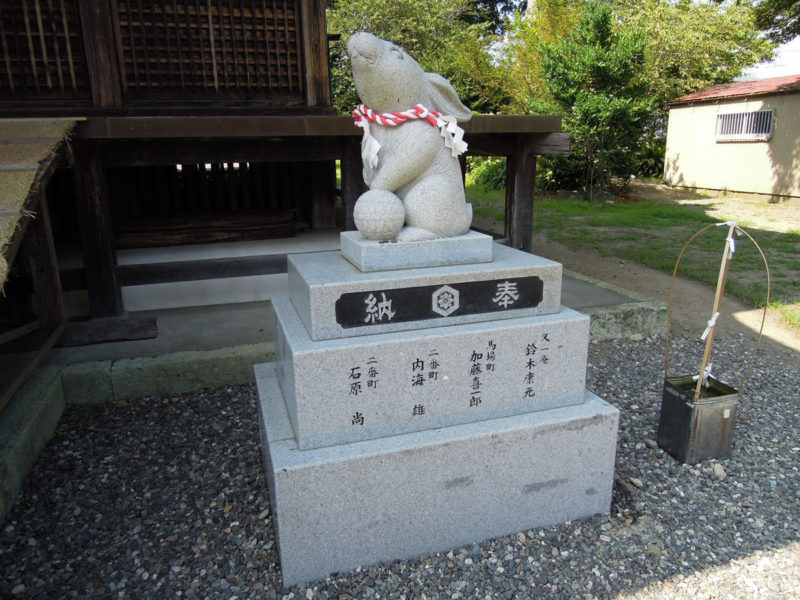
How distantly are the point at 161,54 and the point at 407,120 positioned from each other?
423 cm

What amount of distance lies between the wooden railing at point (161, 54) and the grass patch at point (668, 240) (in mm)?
5784

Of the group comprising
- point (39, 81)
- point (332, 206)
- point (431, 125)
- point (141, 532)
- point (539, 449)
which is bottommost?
point (141, 532)

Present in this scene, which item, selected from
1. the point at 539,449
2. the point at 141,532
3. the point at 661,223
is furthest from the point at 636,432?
the point at 661,223

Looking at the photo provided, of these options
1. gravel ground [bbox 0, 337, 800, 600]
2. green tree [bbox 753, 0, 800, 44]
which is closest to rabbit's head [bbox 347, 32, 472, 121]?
gravel ground [bbox 0, 337, 800, 600]

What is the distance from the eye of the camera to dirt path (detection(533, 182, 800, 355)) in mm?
6086

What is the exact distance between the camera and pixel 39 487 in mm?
3484

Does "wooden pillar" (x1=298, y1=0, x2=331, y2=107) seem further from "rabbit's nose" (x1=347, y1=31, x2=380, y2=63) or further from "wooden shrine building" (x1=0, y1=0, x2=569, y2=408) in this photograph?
"rabbit's nose" (x1=347, y1=31, x2=380, y2=63)

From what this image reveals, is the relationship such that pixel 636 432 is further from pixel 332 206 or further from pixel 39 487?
pixel 332 206

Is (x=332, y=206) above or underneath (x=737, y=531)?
above

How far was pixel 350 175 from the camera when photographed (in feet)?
19.8

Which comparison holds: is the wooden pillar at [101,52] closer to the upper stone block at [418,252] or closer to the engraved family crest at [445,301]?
the upper stone block at [418,252]

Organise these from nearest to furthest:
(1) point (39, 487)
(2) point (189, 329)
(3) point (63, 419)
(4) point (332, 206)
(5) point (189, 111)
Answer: (1) point (39, 487)
(3) point (63, 419)
(2) point (189, 329)
(5) point (189, 111)
(4) point (332, 206)

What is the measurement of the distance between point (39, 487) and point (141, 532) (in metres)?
0.90

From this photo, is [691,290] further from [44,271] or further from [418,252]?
[44,271]
